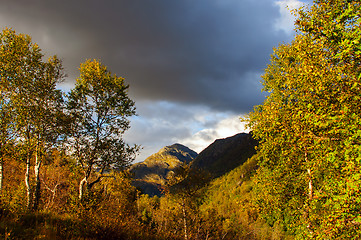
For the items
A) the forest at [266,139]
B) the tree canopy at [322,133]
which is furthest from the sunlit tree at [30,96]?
the tree canopy at [322,133]

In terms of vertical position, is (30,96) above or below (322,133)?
above

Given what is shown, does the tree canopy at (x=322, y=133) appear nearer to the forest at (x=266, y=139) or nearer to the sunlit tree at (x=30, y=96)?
the forest at (x=266, y=139)

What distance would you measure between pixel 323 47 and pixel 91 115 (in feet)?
60.1

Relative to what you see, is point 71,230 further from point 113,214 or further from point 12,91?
point 12,91

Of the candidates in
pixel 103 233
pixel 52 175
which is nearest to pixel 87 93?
pixel 103 233

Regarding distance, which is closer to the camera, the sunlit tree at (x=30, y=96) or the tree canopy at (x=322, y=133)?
the tree canopy at (x=322, y=133)

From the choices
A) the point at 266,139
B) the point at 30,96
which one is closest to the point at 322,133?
the point at 266,139

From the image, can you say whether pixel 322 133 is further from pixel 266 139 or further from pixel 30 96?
pixel 30 96

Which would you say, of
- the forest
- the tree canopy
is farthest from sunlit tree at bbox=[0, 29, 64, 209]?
the tree canopy

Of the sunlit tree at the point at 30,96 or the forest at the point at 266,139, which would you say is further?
the sunlit tree at the point at 30,96

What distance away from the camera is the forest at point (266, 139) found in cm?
754

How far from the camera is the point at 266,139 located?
13.4 m

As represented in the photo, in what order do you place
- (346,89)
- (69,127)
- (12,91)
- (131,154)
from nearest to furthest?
(346,89), (12,91), (69,127), (131,154)

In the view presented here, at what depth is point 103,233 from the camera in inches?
381
